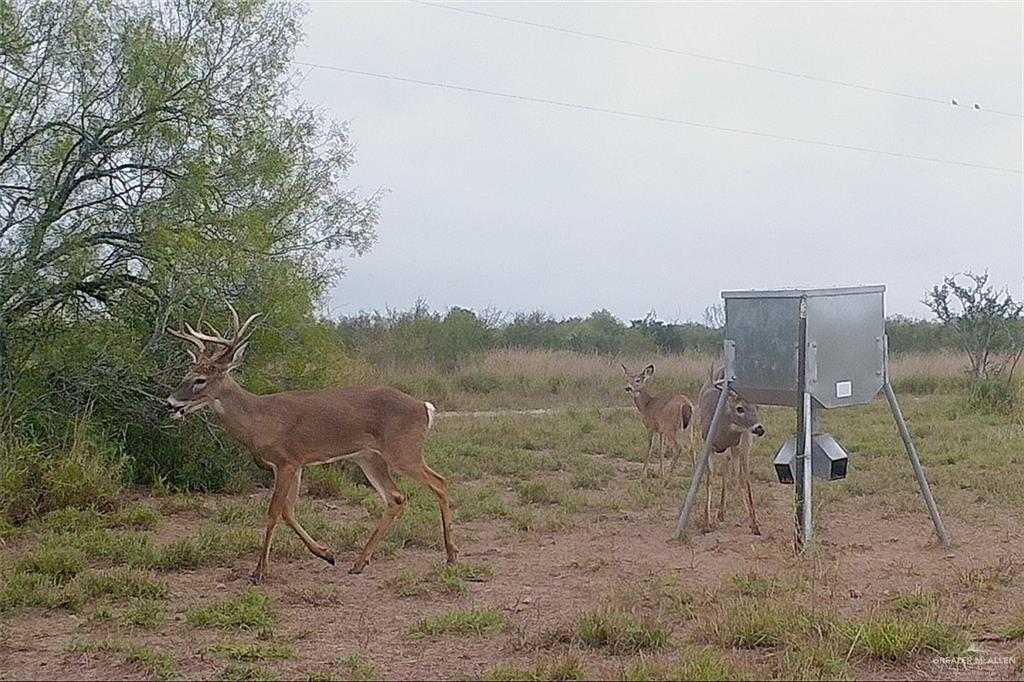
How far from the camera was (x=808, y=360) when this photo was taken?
9.27 meters

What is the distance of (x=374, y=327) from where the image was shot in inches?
1389

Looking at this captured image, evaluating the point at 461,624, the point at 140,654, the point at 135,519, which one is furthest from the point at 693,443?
the point at 140,654

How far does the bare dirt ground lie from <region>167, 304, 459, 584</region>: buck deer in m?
0.57

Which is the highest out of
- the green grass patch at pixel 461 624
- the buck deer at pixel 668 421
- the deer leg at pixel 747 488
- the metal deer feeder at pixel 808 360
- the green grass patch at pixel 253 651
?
the metal deer feeder at pixel 808 360

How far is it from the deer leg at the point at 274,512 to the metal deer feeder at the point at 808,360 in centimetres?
379

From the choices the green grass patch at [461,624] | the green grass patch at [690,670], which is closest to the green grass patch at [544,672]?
the green grass patch at [690,670]

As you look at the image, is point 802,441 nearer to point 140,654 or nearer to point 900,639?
point 900,639

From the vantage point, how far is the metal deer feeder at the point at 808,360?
366 inches

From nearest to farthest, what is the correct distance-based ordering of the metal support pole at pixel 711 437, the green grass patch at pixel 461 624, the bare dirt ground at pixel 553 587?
1. the bare dirt ground at pixel 553 587
2. the green grass patch at pixel 461 624
3. the metal support pole at pixel 711 437

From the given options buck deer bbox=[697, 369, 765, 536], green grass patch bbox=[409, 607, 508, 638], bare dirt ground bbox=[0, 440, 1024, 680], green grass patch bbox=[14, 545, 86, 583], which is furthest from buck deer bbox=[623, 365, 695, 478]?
green grass patch bbox=[14, 545, 86, 583]

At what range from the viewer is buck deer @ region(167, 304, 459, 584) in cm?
945

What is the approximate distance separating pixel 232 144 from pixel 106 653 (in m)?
7.63

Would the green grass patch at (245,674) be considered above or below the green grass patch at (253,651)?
below

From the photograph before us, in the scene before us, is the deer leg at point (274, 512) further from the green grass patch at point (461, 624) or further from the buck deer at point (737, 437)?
the buck deer at point (737, 437)
